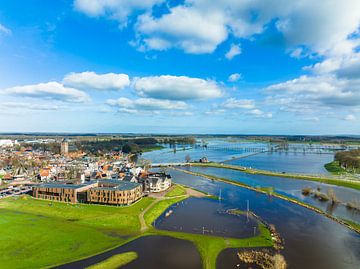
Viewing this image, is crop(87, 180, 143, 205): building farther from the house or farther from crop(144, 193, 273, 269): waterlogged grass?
crop(144, 193, 273, 269): waterlogged grass

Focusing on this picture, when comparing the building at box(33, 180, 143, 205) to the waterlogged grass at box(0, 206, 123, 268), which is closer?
the waterlogged grass at box(0, 206, 123, 268)

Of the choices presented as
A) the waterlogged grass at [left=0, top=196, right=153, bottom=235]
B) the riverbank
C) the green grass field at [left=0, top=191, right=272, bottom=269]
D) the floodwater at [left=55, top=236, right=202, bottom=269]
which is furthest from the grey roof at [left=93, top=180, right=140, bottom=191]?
the riverbank

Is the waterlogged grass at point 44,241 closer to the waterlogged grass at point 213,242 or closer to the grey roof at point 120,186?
the waterlogged grass at point 213,242

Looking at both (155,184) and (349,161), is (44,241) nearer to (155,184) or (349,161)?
(155,184)

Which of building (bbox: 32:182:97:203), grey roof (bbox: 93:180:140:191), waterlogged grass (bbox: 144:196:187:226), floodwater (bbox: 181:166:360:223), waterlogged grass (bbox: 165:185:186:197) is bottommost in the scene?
floodwater (bbox: 181:166:360:223)

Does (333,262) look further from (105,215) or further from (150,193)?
(150,193)

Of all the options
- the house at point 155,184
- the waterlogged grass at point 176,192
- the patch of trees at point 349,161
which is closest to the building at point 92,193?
the house at point 155,184
